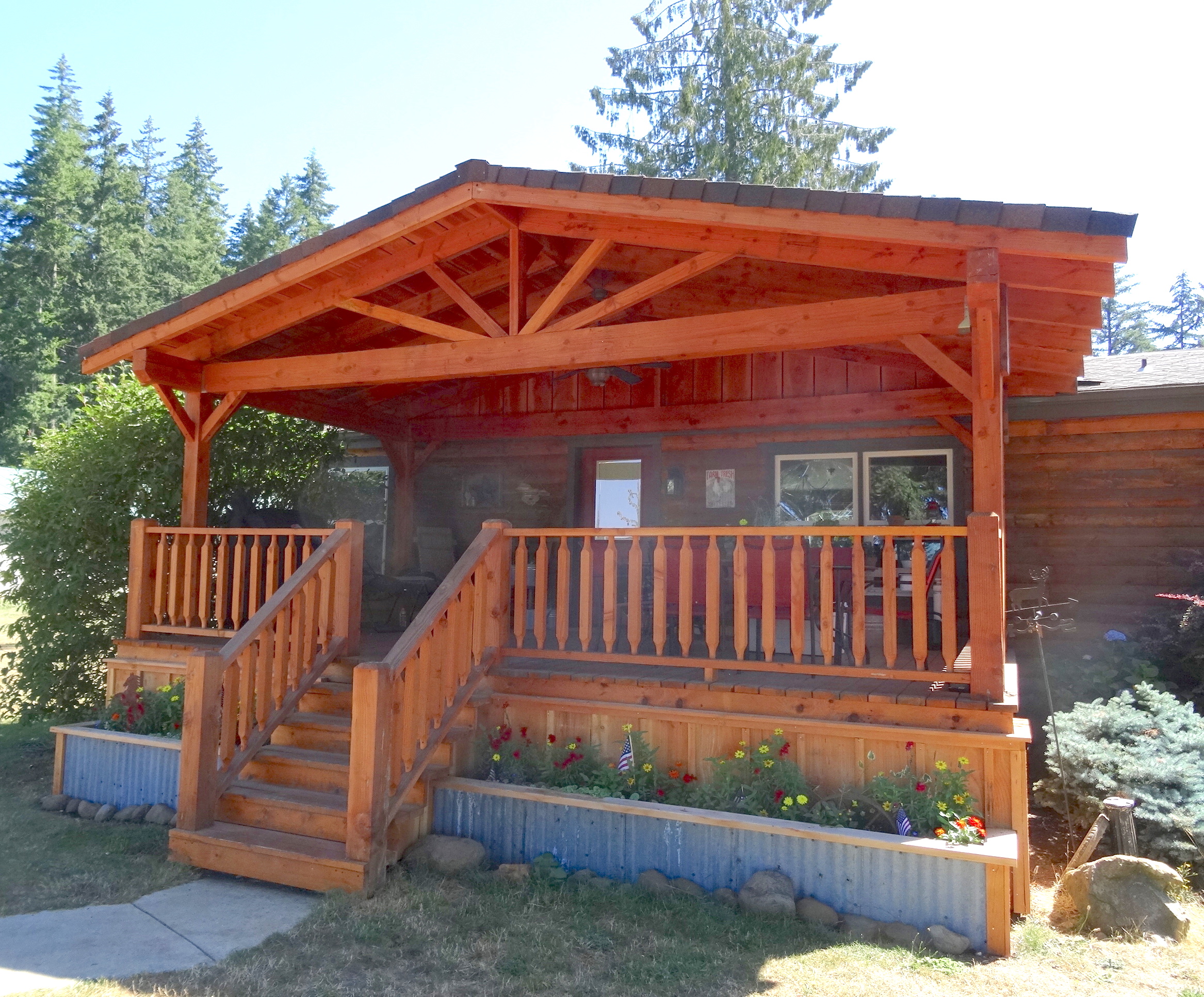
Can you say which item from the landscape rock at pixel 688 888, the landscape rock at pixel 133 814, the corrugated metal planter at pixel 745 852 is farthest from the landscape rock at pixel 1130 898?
the landscape rock at pixel 133 814

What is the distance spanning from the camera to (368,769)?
4.23 meters

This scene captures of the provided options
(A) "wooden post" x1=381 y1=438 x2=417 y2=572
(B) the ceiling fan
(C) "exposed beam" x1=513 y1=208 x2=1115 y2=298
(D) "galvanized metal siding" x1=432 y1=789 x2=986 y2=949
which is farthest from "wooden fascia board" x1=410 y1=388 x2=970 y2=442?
(D) "galvanized metal siding" x1=432 y1=789 x2=986 y2=949

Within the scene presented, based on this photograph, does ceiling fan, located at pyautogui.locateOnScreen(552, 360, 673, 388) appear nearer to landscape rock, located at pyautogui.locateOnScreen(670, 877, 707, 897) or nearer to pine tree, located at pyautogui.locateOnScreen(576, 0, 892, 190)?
landscape rock, located at pyautogui.locateOnScreen(670, 877, 707, 897)

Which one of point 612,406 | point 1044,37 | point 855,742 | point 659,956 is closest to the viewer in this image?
point 659,956

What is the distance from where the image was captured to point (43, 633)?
291 inches

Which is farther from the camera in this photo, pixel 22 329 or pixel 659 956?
pixel 22 329

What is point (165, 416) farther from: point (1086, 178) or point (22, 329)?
point (1086, 178)

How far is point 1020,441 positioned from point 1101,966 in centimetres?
508

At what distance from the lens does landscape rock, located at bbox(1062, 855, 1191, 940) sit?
405cm

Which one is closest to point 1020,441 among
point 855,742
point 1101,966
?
point 855,742

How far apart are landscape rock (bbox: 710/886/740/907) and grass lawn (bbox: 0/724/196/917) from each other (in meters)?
2.62

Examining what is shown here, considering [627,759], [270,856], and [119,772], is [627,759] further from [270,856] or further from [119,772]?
[119,772]

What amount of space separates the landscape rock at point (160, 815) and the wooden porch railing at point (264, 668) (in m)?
0.49

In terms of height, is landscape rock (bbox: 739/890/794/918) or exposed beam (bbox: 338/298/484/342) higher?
exposed beam (bbox: 338/298/484/342)
